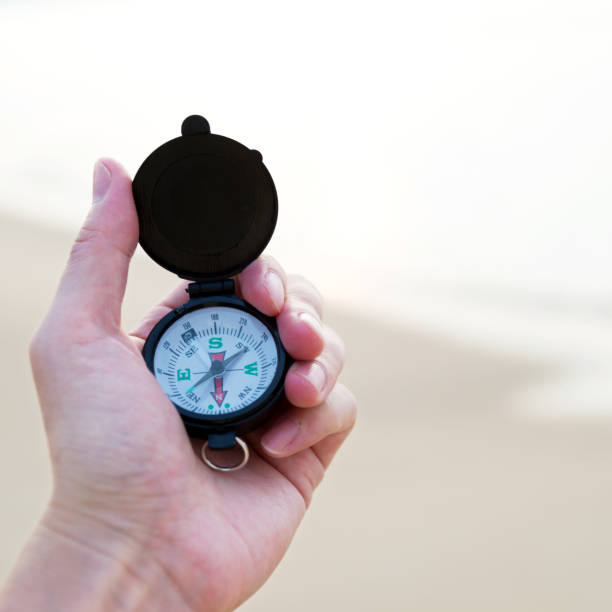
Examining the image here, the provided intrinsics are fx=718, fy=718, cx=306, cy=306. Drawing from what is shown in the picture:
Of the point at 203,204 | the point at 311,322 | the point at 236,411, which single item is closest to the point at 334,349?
the point at 311,322

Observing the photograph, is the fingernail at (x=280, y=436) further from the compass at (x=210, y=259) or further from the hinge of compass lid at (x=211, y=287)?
the hinge of compass lid at (x=211, y=287)

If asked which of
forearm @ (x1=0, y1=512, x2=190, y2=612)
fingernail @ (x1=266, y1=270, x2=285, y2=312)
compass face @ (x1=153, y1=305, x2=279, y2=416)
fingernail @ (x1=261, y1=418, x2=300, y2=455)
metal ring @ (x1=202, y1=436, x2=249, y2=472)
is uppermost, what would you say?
fingernail @ (x1=266, y1=270, x2=285, y2=312)

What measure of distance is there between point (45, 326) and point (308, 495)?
0.71 metres

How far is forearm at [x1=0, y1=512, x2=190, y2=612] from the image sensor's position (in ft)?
4.02

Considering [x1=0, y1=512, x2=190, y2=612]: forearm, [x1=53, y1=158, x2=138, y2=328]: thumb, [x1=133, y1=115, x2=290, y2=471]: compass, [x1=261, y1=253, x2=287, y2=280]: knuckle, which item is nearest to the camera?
[x1=0, y1=512, x2=190, y2=612]: forearm

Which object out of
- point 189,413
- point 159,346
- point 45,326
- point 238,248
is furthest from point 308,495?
point 45,326

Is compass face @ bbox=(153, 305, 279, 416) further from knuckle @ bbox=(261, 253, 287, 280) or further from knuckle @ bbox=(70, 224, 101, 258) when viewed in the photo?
knuckle @ bbox=(70, 224, 101, 258)

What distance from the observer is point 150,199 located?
1584mm

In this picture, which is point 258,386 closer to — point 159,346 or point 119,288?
point 159,346

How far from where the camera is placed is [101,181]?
155 centimetres

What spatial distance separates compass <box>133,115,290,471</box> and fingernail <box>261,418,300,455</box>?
4 cm

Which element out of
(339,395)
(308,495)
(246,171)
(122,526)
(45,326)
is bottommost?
(308,495)

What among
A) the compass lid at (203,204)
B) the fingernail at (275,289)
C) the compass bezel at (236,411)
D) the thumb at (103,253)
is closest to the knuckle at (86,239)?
the thumb at (103,253)

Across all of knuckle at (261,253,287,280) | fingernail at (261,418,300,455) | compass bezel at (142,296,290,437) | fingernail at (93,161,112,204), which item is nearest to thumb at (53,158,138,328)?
fingernail at (93,161,112,204)
